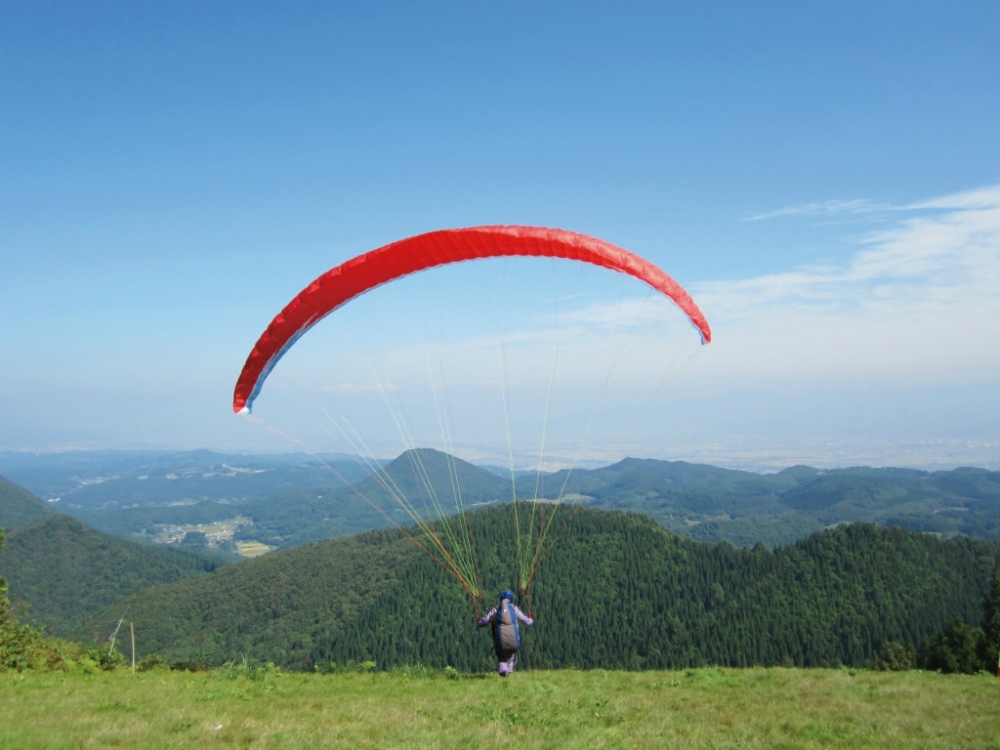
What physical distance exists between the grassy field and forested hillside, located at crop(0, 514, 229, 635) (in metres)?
139

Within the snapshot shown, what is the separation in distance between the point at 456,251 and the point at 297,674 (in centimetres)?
948

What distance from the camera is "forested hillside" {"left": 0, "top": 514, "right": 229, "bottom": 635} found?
13350 cm

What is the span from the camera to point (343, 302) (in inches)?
563

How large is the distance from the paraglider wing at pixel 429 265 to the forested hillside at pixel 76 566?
13882 centimetres

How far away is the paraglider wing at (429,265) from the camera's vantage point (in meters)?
13.2

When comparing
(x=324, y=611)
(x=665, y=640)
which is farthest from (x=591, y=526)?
(x=324, y=611)

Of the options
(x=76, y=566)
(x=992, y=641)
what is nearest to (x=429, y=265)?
(x=992, y=641)

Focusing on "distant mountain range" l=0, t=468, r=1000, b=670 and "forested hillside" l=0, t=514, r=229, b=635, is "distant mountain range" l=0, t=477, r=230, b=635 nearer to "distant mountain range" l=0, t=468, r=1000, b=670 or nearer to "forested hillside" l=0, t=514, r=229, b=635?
"forested hillside" l=0, t=514, r=229, b=635

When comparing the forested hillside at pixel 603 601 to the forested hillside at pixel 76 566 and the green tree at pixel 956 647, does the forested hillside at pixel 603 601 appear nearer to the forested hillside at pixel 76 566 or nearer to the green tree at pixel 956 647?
the forested hillside at pixel 76 566

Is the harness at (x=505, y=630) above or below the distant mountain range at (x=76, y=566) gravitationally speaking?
above

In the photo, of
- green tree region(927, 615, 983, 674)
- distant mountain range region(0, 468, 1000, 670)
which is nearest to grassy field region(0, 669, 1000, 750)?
green tree region(927, 615, 983, 674)

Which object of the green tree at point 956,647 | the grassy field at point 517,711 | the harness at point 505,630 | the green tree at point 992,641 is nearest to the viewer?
the grassy field at point 517,711

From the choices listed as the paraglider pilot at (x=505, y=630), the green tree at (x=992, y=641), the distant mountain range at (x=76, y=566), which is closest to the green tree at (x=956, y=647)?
the green tree at (x=992, y=641)

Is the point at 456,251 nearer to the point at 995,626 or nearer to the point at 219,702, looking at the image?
the point at 219,702
